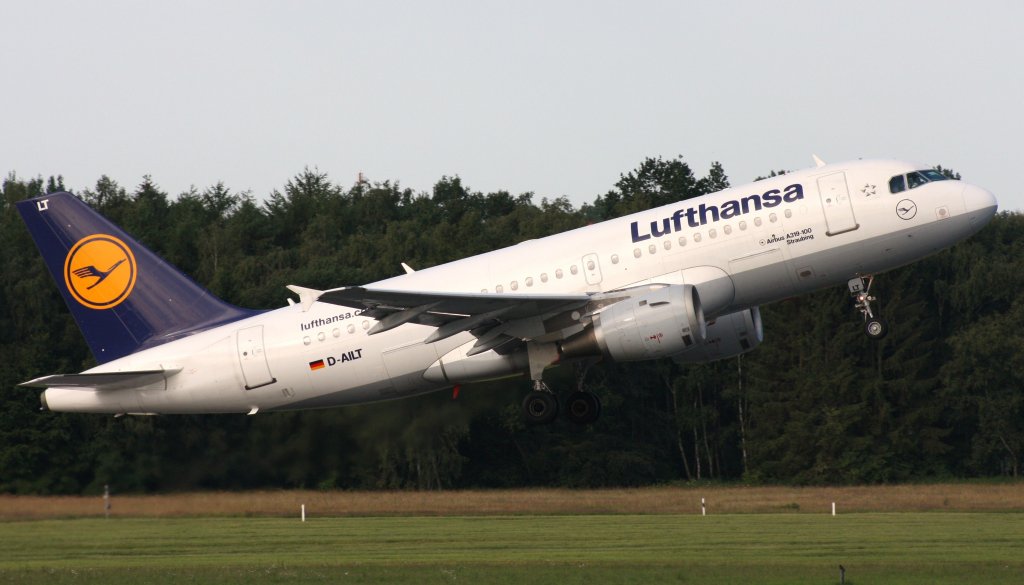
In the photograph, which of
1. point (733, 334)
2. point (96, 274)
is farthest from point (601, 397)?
point (96, 274)

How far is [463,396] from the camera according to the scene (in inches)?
1548

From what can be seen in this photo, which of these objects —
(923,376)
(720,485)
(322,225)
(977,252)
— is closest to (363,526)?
(720,485)

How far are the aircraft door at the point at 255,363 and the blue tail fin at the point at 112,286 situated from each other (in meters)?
1.47

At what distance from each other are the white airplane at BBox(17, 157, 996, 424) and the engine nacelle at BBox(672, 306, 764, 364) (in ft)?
0.13

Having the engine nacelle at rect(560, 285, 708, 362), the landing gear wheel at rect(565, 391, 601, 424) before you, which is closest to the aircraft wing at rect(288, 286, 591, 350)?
the engine nacelle at rect(560, 285, 708, 362)

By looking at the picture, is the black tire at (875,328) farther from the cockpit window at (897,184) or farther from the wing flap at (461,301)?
the wing flap at (461,301)

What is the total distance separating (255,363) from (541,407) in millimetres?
6700

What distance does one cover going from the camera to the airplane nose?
30.2m

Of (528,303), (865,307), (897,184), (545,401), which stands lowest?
(545,401)

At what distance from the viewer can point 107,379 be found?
33156mm

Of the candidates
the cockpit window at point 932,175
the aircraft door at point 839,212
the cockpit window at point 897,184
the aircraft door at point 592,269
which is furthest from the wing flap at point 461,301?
the cockpit window at point 932,175

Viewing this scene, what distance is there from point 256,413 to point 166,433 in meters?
5.29

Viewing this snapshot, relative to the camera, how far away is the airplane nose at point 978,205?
30203 mm

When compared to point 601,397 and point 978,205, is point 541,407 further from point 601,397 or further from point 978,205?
point 601,397
